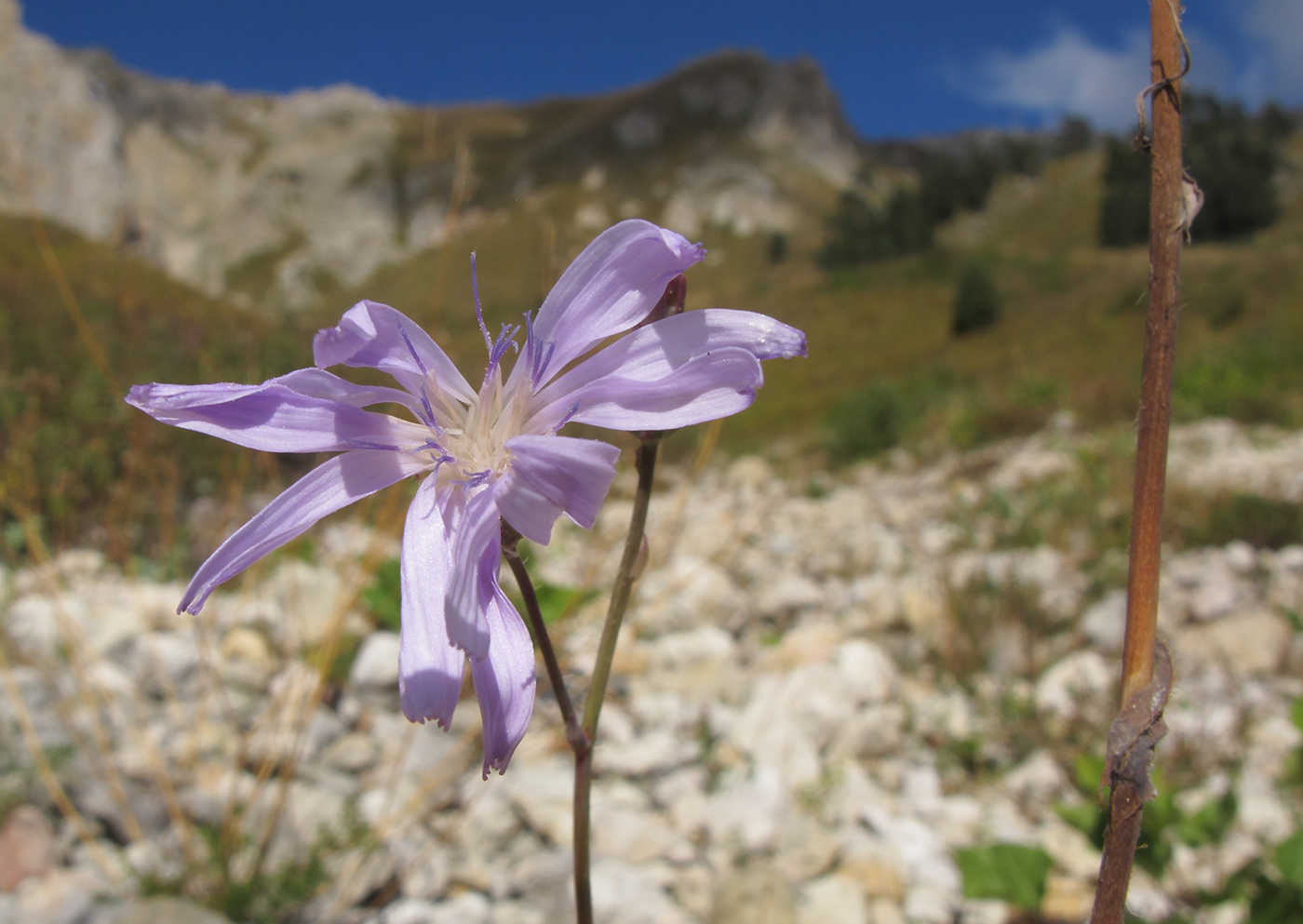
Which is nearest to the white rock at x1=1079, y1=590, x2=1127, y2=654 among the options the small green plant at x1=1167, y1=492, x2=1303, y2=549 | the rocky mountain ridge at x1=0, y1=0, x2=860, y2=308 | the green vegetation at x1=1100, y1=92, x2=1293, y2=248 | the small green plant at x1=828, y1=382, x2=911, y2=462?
the small green plant at x1=1167, y1=492, x2=1303, y2=549

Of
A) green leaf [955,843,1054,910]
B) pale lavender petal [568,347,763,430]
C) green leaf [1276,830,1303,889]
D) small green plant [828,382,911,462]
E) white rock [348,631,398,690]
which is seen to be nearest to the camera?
pale lavender petal [568,347,763,430]

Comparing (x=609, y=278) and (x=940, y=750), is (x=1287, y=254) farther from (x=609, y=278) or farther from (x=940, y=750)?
(x=609, y=278)

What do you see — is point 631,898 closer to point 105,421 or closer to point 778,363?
point 105,421

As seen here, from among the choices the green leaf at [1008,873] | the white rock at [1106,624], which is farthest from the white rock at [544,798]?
the white rock at [1106,624]

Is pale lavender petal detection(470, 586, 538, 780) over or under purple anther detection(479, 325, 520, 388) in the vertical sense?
under

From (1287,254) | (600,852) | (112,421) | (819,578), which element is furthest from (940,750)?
(1287,254)

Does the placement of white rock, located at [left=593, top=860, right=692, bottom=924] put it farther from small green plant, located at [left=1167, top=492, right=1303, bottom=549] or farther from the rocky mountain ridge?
the rocky mountain ridge
